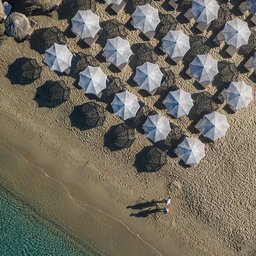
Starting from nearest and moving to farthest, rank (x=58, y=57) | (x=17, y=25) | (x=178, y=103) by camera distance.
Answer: (x=17, y=25), (x=58, y=57), (x=178, y=103)

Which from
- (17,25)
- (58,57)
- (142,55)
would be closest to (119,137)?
(142,55)

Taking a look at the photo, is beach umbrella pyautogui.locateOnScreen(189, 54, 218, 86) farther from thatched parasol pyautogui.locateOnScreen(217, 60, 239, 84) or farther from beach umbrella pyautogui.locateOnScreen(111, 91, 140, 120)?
beach umbrella pyautogui.locateOnScreen(111, 91, 140, 120)

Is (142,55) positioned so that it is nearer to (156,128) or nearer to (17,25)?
(156,128)

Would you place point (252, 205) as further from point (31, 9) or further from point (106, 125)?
point (31, 9)

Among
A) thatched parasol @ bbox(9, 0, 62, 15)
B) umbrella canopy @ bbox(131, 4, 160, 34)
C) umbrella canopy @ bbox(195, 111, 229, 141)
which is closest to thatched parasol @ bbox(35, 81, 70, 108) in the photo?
thatched parasol @ bbox(9, 0, 62, 15)

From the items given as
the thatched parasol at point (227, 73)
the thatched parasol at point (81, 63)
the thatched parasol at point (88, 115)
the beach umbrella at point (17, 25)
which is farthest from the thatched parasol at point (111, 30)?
the thatched parasol at point (227, 73)

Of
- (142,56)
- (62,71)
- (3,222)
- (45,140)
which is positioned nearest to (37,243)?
(3,222)
